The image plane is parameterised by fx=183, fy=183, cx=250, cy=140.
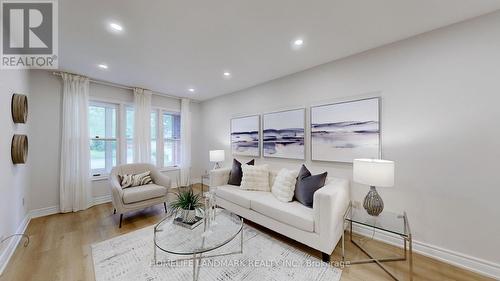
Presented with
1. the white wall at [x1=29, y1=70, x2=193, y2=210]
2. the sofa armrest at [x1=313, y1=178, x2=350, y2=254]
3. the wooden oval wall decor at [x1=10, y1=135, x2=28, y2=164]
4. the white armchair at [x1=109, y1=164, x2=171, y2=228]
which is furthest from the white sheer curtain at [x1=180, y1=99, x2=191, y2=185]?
the sofa armrest at [x1=313, y1=178, x2=350, y2=254]

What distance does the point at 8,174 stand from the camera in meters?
1.97

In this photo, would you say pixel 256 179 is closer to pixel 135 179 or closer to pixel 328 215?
pixel 328 215

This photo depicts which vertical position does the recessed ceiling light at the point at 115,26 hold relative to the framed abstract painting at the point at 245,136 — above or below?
above

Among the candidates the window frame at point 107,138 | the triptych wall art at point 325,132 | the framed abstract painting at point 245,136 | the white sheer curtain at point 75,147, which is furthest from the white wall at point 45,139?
the triptych wall art at point 325,132

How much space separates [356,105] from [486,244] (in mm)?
1804

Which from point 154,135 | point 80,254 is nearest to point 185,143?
point 154,135

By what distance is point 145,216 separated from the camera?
3.04 m

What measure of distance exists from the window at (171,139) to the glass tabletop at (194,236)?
120 inches

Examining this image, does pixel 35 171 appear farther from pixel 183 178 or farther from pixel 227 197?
pixel 227 197

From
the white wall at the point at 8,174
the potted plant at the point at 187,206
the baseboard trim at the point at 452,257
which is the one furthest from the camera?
the potted plant at the point at 187,206

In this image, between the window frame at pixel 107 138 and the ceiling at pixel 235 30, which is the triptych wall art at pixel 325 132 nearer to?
the ceiling at pixel 235 30

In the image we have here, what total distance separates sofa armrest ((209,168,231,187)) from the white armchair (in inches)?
30.1

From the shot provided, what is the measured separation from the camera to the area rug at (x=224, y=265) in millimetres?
1703

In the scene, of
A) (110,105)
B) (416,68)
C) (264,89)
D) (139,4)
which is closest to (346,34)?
(416,68)
